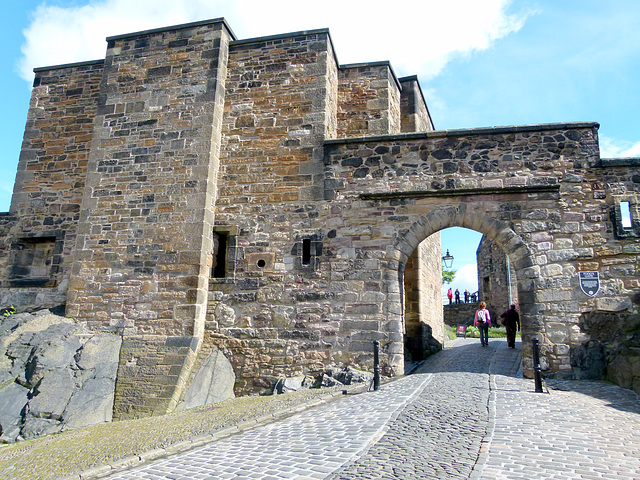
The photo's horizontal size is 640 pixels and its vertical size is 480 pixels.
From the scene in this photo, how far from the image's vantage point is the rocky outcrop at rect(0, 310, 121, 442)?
7.32 m

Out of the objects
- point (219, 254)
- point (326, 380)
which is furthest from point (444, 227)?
point (219, 254)

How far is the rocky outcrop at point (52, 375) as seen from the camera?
288 inches

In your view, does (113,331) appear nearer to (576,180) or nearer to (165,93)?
(165,93)

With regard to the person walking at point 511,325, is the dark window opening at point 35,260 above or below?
above

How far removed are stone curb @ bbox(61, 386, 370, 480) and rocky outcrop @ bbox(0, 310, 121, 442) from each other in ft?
11.0

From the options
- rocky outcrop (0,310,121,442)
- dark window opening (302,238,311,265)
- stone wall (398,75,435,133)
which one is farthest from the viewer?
stone wall (398,75,435,133)

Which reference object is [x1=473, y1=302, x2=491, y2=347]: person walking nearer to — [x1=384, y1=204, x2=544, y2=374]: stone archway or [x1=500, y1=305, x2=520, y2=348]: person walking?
[x1=500, y1=305, x2=520, y2=348]: person walking

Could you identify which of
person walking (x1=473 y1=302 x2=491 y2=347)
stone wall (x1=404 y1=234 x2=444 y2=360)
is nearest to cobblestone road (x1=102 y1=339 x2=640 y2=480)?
stone wall (x1=404 y1=234 x2=444 y2=360)

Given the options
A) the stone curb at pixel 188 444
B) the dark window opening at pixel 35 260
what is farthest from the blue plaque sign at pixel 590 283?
the dark window opening at pixel 35 260

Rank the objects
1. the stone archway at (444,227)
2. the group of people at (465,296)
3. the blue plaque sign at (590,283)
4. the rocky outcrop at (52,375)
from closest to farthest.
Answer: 1. the rocky outcrop at (52,375)
2. the blue plaque sign at (590,283)
3. the stone archway at (444,227)
4. the group of people at (465,296)

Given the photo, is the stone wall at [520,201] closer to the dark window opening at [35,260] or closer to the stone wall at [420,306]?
the stone wall at [420,306]

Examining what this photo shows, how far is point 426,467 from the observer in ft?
12.5

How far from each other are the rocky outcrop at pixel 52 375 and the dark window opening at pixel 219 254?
6.86 feet

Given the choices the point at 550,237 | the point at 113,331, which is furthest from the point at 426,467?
the point at 113,331
